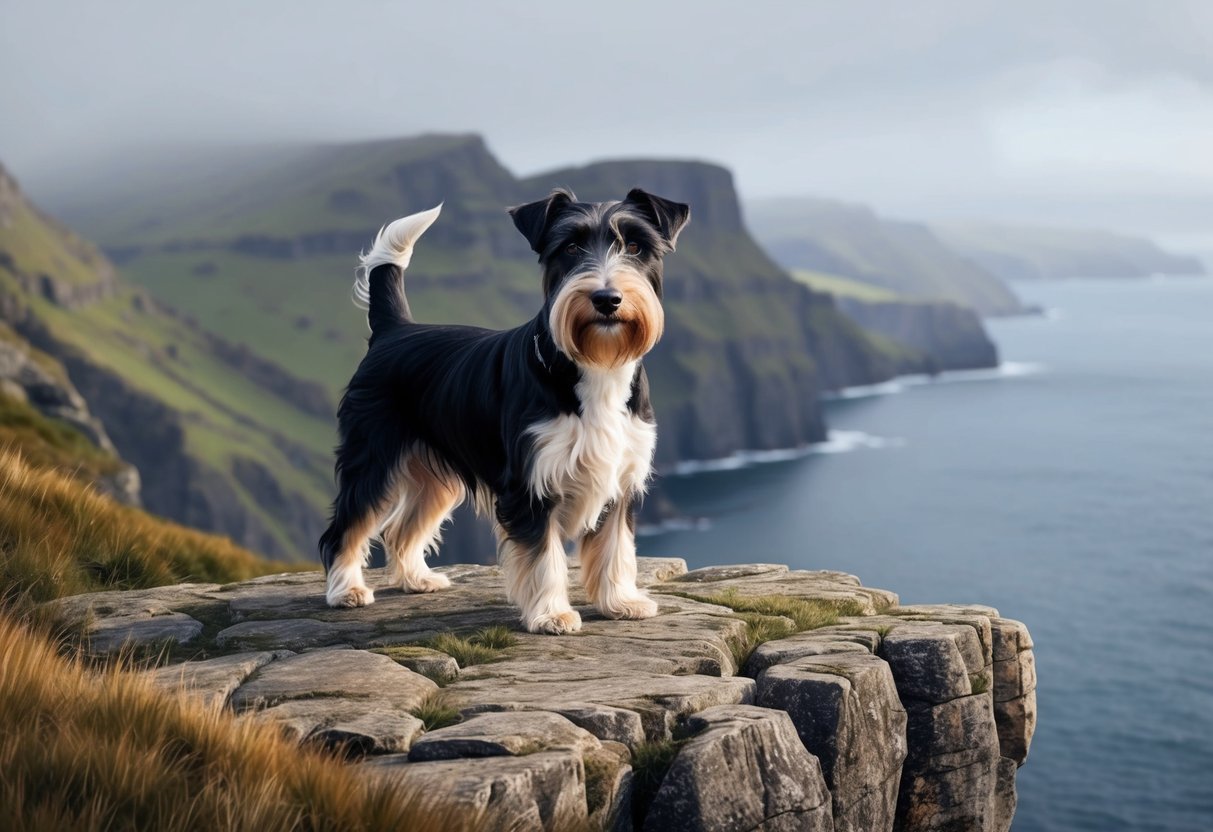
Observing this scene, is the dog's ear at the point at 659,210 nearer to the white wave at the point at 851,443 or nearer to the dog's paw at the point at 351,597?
the dog's paw at the point at 351,597

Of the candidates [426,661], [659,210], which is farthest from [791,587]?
[659,210]

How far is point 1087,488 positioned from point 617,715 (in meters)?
A: 110

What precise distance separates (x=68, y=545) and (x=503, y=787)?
20.0 ft

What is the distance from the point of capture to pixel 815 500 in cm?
11700

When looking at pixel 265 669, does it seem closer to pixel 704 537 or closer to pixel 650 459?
pixel 650 459

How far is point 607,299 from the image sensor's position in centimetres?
702

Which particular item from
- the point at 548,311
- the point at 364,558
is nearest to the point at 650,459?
the point at 548,311

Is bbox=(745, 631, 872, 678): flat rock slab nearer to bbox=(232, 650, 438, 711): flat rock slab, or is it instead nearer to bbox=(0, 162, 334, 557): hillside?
bbox=(232, 650, 438, 711): flat rock slab

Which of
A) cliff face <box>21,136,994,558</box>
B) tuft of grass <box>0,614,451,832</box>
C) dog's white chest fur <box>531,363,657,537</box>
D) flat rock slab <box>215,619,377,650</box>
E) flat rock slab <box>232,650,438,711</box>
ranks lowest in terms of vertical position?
cliff face <box>21,136,994,558</box>

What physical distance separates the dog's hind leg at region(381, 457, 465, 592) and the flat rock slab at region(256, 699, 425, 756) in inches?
119

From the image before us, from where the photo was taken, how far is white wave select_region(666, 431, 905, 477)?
154 meters

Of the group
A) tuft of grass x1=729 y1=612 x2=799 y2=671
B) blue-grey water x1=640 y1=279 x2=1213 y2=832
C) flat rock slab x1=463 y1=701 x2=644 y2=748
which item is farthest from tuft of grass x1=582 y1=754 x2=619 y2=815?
blue-grey water x1=640 y1=279 x2=1213 y2=832

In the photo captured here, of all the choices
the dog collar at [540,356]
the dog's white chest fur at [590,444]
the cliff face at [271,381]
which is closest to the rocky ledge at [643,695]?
the dog's white chest fur at [590,444]

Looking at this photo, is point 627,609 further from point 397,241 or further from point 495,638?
point 397,241
